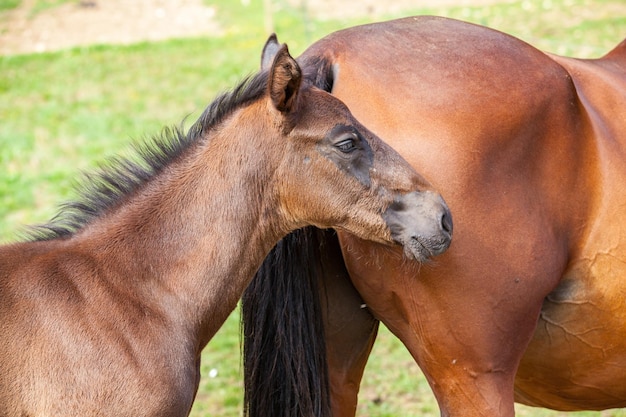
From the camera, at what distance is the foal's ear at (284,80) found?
9.62 feet

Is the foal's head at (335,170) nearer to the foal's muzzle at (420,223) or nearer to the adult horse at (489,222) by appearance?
the foal's muzzle at (420,223)

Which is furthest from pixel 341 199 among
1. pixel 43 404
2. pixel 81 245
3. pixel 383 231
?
pixel 43 404

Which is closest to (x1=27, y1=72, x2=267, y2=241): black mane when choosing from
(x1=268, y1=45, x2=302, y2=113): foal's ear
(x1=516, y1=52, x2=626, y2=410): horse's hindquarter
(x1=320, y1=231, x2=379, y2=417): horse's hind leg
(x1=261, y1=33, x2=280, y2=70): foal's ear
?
(x1=268, y1=45, x2=302, y2=113): foal's ear

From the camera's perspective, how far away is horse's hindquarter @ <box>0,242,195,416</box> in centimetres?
283

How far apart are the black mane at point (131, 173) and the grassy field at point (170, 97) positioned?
2423mm

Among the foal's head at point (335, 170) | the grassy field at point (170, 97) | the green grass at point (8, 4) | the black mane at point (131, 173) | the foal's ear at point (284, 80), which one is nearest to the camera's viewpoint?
the foal's ear at point (284, 80)

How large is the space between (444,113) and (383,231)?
50 cm

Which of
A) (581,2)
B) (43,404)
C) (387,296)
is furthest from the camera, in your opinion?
(581,2)

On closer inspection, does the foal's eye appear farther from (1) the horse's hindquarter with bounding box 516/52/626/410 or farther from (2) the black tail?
(1) the horse's hindquarter with bounding box 516/52/626/410

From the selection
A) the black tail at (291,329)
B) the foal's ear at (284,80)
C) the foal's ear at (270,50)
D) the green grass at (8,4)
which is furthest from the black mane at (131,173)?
the green grass at (8,4)

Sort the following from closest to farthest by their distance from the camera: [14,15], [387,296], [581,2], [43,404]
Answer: [43,404], [387,296], [581,2], [14,15]


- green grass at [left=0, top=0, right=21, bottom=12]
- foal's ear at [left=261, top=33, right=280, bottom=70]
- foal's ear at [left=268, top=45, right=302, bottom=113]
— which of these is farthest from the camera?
green grass at [left=0, top=0, right=21, bottom=12]

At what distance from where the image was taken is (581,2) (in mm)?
14328

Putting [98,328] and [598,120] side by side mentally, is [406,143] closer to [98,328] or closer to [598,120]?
[598,120]
